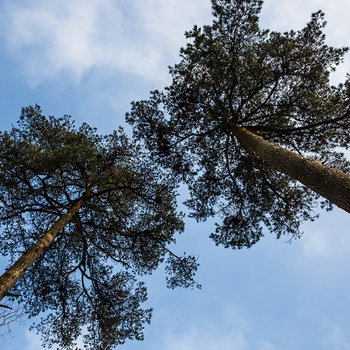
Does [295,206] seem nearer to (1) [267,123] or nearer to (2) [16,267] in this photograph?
(1) [267,123]

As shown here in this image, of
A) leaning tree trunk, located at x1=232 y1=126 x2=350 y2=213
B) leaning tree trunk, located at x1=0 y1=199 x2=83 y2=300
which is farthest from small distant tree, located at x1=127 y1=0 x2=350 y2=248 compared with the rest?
leaning tree trunk, located at x1=0 y1=199 x2=83 y2=300

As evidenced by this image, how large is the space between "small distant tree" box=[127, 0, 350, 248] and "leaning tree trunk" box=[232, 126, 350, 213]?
6 cm

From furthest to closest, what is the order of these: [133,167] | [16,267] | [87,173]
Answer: [133,167]
[87,173]
[16,267]

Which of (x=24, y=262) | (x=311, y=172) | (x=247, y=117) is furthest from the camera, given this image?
(x=247, y=117)

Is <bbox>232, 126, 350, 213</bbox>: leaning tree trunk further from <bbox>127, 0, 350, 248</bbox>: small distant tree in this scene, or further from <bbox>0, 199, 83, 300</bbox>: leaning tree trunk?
<bbox>0, 199, 83, 300</bbox>: leaning tree trunk

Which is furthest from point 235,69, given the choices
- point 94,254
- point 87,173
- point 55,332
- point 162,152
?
point 55,332

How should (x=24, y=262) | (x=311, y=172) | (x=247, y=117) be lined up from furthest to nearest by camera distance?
(x=247, y=117), (x=24, y=262), (x=311, y=172)

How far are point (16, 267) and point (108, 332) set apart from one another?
5063 mm

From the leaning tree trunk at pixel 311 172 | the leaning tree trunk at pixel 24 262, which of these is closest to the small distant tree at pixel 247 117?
the leaning tree trunk at pixel 311 172

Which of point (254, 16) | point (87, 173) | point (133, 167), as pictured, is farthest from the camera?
point (133, 167)

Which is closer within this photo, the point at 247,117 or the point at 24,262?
the point at 24,262

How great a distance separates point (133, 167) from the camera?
41.7 ft

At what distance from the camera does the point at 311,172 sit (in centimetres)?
781

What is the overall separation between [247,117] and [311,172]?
4924 millimetres
